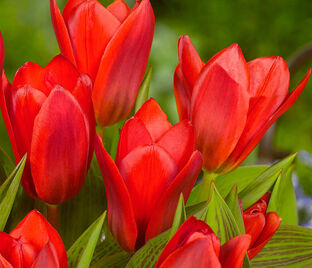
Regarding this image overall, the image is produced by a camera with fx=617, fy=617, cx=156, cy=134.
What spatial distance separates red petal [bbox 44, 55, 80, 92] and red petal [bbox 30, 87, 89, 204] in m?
Result: 0.03

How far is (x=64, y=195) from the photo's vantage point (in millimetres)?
300

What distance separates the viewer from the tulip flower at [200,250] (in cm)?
22

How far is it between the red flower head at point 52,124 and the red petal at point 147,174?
0.09 feet

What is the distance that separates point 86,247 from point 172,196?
0.04 m

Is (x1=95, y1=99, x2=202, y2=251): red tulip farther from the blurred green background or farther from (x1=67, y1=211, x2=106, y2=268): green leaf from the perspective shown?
the blurred green background

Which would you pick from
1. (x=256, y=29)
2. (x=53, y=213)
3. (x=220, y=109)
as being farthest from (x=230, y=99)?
(x=256, y=29)

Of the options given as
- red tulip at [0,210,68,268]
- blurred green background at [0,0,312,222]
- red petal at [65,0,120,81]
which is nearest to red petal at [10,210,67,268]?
red tulip at [0,210,68,268]

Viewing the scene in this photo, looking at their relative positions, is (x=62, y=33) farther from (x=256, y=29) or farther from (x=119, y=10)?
(x=256, y=29)

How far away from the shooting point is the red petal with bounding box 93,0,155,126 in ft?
1.02

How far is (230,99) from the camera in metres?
0.30

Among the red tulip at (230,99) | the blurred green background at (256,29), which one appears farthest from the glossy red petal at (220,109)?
the blurred green background at (256,29)


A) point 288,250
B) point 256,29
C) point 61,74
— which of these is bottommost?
point 256,29

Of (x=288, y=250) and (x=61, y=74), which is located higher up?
(x=61, y=74)

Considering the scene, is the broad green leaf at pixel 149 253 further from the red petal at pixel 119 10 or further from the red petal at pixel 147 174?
the red petal at pixel 119 10
